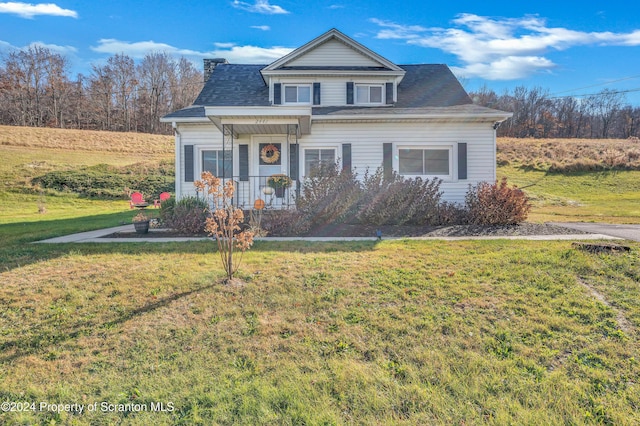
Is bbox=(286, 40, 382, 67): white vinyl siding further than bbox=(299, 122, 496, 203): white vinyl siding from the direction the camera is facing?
Yes

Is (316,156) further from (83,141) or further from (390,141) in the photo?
(83,141)

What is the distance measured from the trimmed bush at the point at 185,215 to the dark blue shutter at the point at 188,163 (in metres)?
1.58

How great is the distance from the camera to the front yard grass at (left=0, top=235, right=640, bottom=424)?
262 centimetres

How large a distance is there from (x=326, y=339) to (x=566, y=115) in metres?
59.5

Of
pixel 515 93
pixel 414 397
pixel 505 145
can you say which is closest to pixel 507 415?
pixel 414 397

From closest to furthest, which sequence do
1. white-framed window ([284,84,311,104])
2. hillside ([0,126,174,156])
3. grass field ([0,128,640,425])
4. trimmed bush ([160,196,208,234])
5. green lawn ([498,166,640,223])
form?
grass field ([0,128,640,425]), trimmed bush ([160,196,208,234]), white-framed window ([284,84,311,104]), green lawn ([498,166,640,223]), hillside ([0,126,174,156])

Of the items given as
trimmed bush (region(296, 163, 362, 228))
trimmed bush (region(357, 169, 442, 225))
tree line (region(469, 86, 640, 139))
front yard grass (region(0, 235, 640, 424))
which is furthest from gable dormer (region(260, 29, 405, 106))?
tree line (region(469, 86, 640, 139))

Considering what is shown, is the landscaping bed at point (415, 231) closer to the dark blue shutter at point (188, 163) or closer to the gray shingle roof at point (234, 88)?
the dark blue shutter at point (188, 163)

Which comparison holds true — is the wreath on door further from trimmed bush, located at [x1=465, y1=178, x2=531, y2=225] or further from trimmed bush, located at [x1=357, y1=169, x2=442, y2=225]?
trimmed bush, located at [x1=465, y1=178, x2=531, y2=225]

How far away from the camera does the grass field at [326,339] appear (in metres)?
2.62

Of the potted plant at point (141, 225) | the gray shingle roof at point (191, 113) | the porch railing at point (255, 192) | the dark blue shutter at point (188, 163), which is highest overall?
the gray shingle roof at point (191, 113)

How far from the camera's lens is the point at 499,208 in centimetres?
905

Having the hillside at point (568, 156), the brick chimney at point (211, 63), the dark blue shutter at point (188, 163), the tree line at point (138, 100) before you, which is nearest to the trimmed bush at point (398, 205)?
the dark blue shutter at point (188, 163)

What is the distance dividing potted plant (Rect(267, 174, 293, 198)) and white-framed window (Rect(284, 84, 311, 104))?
120 inches
